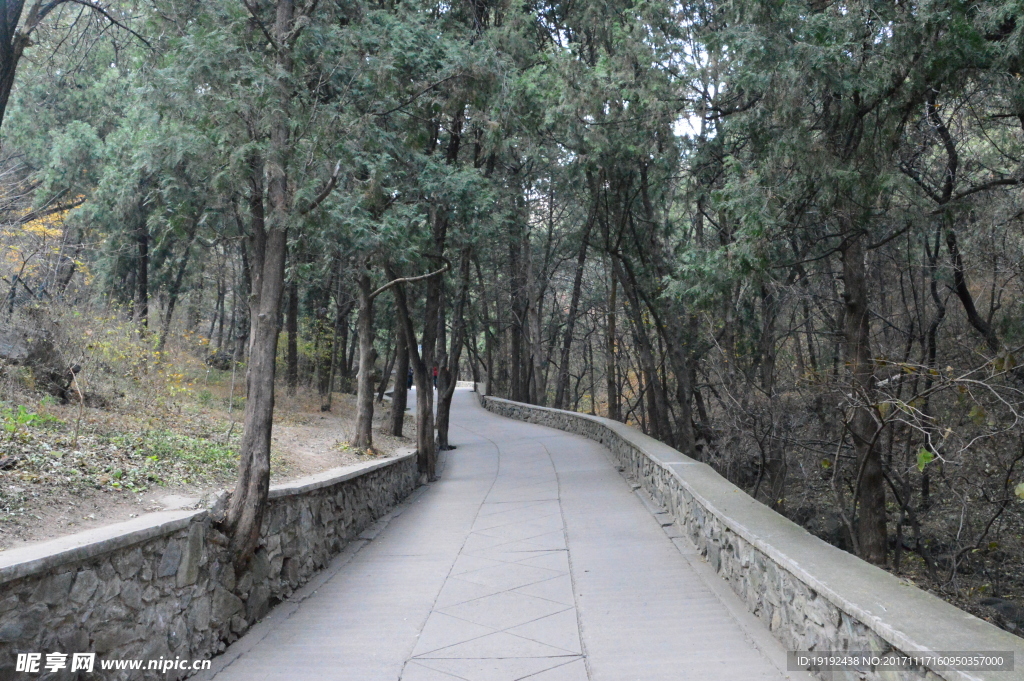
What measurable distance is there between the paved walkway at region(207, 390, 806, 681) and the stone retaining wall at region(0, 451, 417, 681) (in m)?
0.27

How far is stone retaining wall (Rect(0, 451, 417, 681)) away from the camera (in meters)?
3.56

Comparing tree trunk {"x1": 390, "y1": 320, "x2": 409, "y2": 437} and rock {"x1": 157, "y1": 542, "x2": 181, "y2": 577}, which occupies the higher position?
tree trunk {"x1": 390, "y1": 320, "x2": 409, "y2": 437}

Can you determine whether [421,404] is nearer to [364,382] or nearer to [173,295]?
[364,382]

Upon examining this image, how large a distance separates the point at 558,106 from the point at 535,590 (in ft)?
31.0

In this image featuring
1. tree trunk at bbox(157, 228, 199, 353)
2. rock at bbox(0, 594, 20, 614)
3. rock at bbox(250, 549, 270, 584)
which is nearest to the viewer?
rock at bbox(0, 594, 20, 614)

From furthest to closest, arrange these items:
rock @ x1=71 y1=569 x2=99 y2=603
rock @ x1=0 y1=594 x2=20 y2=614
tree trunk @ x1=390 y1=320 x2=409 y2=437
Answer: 1. tree trunk @ x1=390 y1=320 x2=409 y2=437
2. rock @ x1=71 y1=569 x2=99 y2=603
3. rock @ x1=0 y1=594 x2=20 y2=614

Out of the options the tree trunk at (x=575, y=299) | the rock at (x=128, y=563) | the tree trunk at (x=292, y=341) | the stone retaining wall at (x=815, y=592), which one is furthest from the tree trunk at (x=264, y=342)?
the tree trunk at (x=292, y=341)

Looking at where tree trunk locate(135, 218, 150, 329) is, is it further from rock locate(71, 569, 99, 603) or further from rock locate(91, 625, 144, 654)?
rock locate(71, 569, 99, 603)

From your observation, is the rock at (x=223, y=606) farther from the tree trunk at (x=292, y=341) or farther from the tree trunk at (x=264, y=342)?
the tree trunk at (x=292, y=341)

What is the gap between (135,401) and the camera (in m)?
10.8

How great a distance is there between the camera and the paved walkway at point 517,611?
16.2 feet

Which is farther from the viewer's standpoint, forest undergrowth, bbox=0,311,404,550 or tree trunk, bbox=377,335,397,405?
tree trunk, bbox=377,335,397,405

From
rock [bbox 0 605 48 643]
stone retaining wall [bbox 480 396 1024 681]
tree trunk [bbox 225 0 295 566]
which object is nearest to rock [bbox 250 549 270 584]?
tree trunk [bbox 225 0 295 566]

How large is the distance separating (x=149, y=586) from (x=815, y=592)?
3.97 metres
